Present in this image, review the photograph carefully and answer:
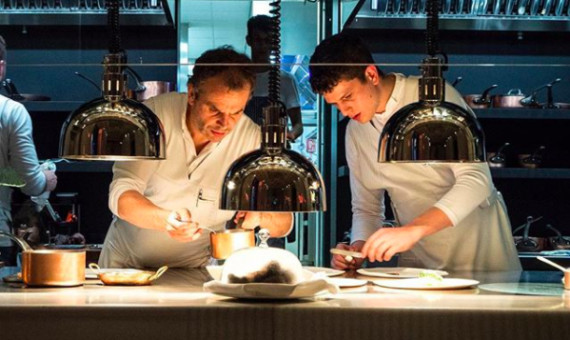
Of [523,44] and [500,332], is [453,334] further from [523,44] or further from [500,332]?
[523,44]

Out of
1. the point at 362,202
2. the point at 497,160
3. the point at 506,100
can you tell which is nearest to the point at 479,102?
the point at 506,100

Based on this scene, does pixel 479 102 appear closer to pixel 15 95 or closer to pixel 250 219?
pixel 250 219

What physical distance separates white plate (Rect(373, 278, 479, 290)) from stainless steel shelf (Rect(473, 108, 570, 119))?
2923 mm

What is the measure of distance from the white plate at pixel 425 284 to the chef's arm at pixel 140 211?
0.89 metres

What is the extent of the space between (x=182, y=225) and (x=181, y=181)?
1.91 ft

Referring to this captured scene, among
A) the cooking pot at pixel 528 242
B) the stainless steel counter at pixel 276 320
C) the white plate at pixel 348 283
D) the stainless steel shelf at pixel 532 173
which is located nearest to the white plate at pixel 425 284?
the white plate at pixel 348 283

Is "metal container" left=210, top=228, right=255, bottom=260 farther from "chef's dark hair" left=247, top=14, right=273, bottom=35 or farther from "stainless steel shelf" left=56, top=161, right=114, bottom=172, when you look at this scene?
"stainless steel shelf" left=56, top=161, right=114, bottom=172

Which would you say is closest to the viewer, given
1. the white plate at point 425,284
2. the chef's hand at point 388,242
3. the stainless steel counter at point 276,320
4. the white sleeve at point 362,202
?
the stainless steel counter at point 276,320

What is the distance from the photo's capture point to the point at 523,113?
18.9ft

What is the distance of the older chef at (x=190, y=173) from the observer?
3521 millimetres

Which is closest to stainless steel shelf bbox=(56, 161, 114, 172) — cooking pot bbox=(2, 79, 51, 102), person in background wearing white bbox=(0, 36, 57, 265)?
cooking pot bbox=(2, 79, 51, 102)

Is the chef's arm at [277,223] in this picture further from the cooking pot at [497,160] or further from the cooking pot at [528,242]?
the cooking pot at [528,242]

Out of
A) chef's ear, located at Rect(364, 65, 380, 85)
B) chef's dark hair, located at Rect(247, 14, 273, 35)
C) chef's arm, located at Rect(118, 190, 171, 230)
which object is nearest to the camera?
chef's arm, located at Rect(118, 190, 171, 230)

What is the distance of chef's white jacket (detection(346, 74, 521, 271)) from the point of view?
397cm
